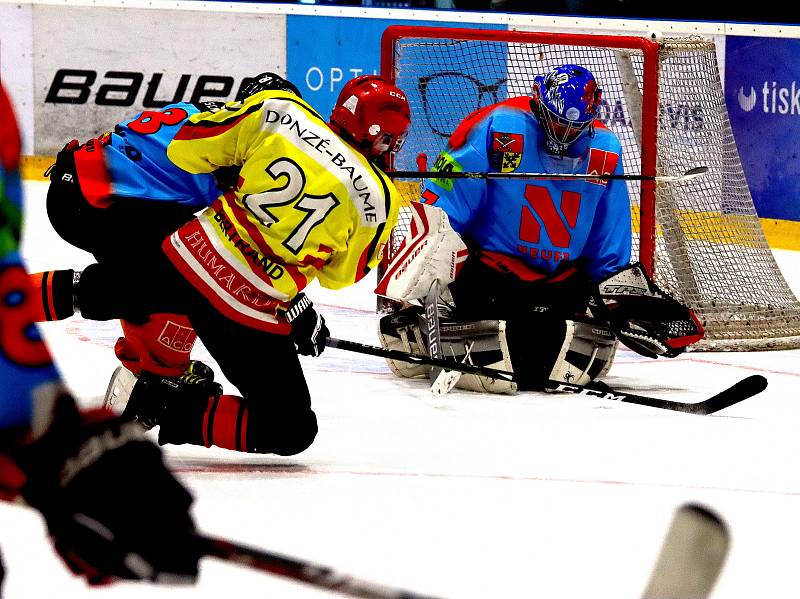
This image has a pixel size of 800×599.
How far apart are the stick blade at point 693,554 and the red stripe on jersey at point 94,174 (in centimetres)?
223

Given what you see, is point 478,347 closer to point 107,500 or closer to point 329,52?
point 107,500

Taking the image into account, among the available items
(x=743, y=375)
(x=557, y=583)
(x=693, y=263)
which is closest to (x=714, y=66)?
(x=693, y=263)

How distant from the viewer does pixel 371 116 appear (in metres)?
2.83

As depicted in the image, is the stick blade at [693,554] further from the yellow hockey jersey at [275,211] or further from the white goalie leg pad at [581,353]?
the white goalie leg pad at [581,353]

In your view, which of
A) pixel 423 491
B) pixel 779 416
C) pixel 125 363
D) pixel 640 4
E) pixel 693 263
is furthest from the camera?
pixel 640 4

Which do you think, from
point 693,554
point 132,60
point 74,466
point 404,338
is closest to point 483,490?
point 404,338

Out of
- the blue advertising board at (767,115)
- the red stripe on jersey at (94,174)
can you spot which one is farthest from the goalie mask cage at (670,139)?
the red stripe on jersey at (94,174)

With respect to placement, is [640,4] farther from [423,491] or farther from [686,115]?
[423,491]

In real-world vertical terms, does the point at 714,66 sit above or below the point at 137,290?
above

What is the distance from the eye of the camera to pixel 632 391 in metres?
4.00

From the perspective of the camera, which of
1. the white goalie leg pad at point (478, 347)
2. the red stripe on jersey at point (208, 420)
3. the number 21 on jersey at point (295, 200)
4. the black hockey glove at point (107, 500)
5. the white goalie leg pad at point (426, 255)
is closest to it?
the black hockey glove at point (107, 500)

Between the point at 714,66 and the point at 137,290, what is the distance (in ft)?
8.70

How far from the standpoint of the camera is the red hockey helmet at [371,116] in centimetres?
283

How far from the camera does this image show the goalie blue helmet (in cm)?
387
